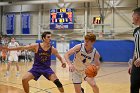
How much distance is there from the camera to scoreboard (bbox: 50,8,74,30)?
23156 millimetres

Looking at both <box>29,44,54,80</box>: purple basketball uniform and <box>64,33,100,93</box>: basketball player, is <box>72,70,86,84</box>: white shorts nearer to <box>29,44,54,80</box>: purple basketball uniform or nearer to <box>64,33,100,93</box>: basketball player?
<box>64,33,100,93</box>: basketball player

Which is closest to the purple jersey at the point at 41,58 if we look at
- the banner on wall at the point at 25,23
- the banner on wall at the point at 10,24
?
the banner on wall at the point at 25,23

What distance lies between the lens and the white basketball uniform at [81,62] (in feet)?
19.1

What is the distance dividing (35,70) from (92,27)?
674 inches

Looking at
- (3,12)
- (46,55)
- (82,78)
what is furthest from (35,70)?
(3,12)

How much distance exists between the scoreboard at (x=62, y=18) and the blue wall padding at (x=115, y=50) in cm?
296

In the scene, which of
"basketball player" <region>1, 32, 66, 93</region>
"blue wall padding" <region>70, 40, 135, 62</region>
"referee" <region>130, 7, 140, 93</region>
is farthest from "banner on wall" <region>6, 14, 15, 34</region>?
"referee" <region>130, 7, 140, 93</region>

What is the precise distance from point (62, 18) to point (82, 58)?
17.5m

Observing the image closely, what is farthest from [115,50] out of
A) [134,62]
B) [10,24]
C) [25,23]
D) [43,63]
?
[134,62]

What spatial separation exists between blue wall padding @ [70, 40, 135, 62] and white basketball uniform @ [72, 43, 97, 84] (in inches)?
626

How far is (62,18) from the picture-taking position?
23.2 m

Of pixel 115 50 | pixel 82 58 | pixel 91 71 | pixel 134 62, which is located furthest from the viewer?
pixel 115 50

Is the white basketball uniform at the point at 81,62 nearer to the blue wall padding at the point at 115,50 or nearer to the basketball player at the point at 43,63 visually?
the basketball player at the point at 43,63

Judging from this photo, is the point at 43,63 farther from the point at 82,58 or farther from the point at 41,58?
the point at 82,58
